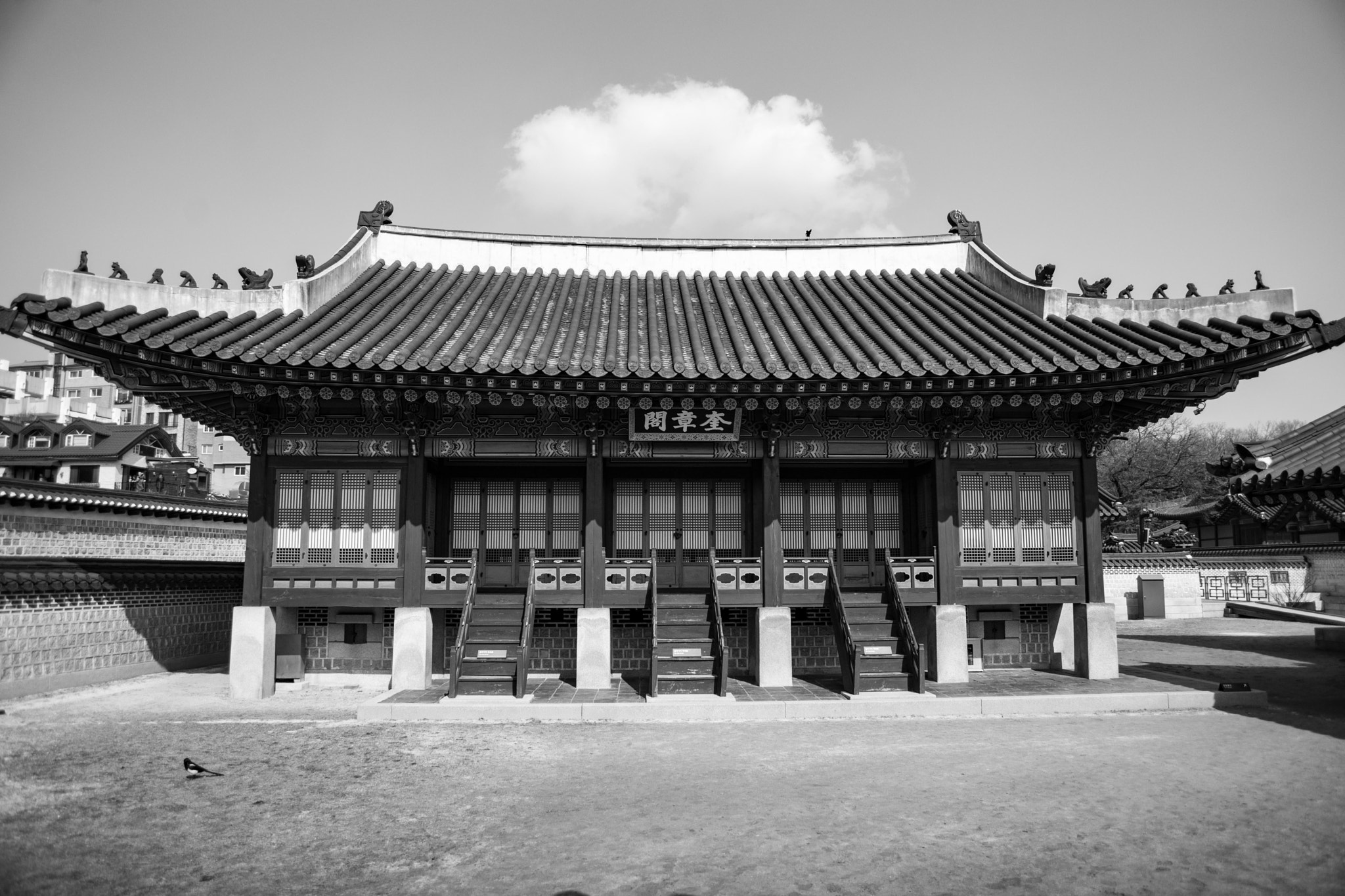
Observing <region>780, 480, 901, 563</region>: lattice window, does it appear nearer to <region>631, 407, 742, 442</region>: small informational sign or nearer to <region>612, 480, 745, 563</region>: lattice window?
<region>612, 480, 745, 563</region>: lattice window

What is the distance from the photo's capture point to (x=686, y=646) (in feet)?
44.0

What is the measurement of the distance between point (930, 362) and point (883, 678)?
5.04m

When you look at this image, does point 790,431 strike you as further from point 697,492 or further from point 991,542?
point 991,542

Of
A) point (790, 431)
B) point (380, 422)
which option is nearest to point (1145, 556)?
point (790, 431)

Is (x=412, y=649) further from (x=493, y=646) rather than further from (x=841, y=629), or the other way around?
(x=841, y=629)

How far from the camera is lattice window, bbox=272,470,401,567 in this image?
14.3 meters

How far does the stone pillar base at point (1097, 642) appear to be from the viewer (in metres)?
14.3

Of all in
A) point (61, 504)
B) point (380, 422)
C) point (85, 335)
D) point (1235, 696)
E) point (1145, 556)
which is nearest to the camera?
point (85, 335)

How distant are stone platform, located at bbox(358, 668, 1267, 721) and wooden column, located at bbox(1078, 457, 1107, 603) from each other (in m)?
1.82

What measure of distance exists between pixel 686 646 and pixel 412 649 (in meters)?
4.65

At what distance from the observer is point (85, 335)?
459 inches

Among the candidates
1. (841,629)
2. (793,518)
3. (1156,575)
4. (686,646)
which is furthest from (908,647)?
(1156,575)

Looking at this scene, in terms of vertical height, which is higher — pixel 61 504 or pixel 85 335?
pixel 85 335

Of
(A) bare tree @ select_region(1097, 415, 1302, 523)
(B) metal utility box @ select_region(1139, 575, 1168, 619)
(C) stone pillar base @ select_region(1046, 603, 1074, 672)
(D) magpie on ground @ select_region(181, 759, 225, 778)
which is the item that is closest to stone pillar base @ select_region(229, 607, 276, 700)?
(D) magpie on ground @ select_region(181, 759, 225, 778)
